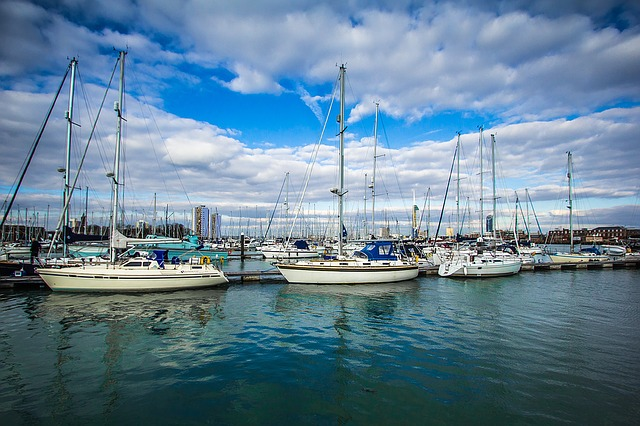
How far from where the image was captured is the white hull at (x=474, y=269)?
A: 107 ft

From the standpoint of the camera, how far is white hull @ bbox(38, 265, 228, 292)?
22.0 meters

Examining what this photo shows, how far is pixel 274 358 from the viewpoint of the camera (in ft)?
36.0

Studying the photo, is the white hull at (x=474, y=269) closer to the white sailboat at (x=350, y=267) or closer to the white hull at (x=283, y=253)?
the white sailboat at (x=350, y=267)

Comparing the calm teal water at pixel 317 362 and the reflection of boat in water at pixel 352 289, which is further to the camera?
the reflection of boat in water at pixel 352 289

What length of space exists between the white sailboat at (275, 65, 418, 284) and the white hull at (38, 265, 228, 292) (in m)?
7.60

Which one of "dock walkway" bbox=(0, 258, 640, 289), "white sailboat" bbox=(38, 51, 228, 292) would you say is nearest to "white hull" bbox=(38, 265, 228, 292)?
"white sailboat" bbox=(38, 51, 228, 292)

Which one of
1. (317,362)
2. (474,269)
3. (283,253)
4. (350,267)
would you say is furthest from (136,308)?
(283,253)

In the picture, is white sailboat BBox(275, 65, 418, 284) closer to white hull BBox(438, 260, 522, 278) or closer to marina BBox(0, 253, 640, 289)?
marina BBox(0, 253, 640, 289)

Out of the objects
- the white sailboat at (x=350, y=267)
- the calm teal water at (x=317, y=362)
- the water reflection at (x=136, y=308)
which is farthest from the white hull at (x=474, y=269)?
the water reflection at (x=136, y=308)

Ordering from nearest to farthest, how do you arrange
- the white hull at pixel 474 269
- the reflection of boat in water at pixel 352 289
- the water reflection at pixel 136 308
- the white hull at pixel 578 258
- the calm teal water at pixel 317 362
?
the calm teal water at pixel 317 362
the water reflection at pixel 136 308
the reflection of boat in water at pixel 352 289
the white hull at pixel 474 269
the white hull at pixel 578 258

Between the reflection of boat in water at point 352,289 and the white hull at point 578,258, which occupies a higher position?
the white hull at point 578,258

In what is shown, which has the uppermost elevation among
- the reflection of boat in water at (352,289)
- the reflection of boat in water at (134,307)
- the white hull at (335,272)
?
the white hull at (335,272)

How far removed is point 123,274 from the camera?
22625 mm

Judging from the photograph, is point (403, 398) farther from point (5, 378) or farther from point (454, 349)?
point (5, 378)
